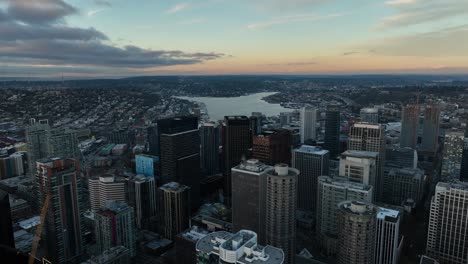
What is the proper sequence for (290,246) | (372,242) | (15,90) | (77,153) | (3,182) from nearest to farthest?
(372,242), (290,246), (3,182), (77,153), (15,90)

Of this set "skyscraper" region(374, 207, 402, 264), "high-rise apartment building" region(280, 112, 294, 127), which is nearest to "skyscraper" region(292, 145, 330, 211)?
"skyscraper" region(374, 207, 402, 264)

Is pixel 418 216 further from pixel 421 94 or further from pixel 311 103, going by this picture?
pixel 311 103

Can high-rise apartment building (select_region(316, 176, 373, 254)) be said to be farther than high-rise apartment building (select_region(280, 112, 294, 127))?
No

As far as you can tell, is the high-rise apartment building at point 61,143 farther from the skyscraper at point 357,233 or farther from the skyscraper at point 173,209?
→ the skyscraper at point 357,233

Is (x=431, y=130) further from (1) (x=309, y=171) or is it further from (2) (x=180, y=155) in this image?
(2) (x=180, y=155)

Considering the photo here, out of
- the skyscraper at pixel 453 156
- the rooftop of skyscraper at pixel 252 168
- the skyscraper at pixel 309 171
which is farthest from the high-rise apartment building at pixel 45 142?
the skyscraper at pixel 453 156

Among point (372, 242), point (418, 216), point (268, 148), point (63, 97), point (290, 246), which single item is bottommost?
point (418, 216)

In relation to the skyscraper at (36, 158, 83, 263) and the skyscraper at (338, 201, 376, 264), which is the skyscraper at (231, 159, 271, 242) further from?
the skyscraper at (36, 158, 83, 263)

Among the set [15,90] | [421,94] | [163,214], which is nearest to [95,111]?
[15,90]
